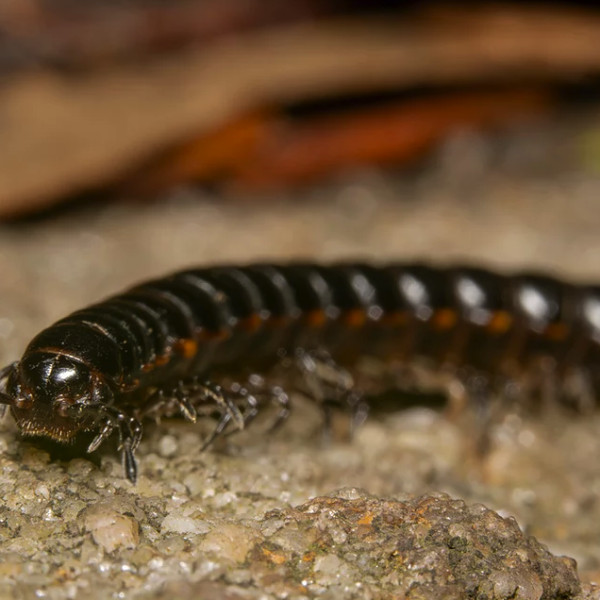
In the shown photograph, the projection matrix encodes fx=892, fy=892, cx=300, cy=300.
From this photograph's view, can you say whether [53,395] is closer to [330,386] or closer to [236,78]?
[330,386]

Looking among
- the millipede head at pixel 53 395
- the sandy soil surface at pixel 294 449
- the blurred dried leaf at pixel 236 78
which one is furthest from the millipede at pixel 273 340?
the blurred dried leaf at pixel 236 78

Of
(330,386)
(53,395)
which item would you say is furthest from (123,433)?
(330,386)

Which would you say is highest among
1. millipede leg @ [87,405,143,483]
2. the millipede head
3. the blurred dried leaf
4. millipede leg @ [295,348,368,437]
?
the blurred dried leaf

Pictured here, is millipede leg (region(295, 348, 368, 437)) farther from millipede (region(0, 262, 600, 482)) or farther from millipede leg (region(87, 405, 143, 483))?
millipede leg (region(87, 405, 143, 483))

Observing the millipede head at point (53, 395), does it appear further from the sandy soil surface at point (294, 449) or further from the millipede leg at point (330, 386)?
the millipede leg at point (330, 386)

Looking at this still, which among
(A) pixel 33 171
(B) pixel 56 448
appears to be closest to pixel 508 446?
(B) pixel 56 448

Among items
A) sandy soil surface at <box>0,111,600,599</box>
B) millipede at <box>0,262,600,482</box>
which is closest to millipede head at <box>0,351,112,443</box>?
millipede at <box>0,262,600,482</box>

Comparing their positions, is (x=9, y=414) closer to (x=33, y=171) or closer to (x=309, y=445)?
(x=309, y=445)

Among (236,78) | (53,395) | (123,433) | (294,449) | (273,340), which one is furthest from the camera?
(236,78)

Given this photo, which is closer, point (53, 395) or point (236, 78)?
point (53, 395)
